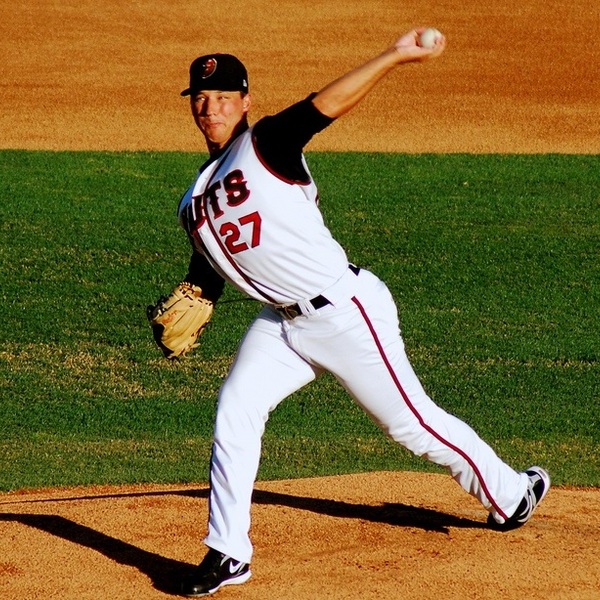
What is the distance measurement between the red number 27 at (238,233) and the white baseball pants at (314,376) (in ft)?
1.09

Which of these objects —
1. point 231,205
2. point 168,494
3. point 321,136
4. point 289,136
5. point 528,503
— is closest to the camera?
point 289,136

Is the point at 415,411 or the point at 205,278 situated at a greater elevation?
the point at 205,278

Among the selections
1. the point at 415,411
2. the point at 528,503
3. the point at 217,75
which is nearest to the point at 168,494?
the point at 415,411

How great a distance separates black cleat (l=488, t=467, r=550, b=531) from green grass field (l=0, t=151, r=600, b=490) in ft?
5.07

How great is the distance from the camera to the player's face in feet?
15.1

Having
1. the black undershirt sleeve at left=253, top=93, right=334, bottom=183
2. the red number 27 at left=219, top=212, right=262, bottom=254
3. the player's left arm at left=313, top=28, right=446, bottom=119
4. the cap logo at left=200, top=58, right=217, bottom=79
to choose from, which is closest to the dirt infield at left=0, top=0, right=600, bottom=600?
the red number 27 at left=219, top=212, right=262, bottom=254

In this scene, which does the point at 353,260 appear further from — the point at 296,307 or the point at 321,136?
the point at 296,307

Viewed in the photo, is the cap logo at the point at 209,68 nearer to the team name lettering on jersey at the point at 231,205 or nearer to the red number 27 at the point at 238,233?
the team name lettering on jersey at the point at 231,205

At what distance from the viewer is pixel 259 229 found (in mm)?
4410

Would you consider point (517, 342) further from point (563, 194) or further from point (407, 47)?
point (407, 47)

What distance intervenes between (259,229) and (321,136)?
11191mm

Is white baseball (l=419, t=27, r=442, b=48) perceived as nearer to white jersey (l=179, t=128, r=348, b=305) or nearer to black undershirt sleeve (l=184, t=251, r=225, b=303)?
white jersey (l=179, t=128, r=348, b=305)

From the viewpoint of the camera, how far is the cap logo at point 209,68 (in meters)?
4.58

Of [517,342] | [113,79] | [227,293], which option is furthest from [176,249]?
[113,79]
